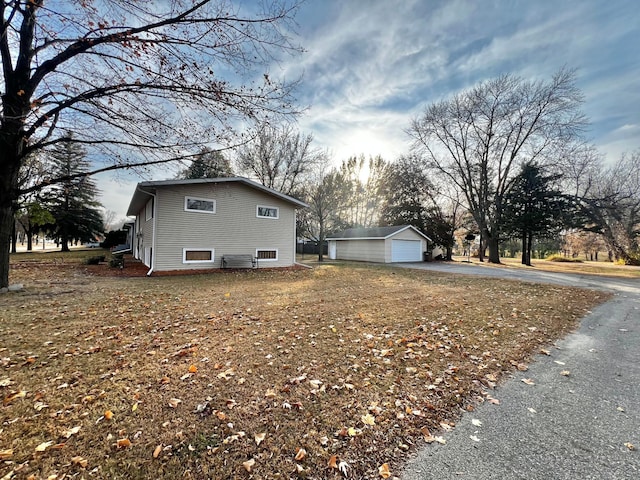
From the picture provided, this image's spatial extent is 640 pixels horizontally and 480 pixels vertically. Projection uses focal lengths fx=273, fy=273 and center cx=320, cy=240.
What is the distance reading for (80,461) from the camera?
6.21ft

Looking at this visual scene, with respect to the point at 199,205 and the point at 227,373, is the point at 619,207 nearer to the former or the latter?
the point at 199,205

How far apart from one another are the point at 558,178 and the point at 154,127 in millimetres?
27517

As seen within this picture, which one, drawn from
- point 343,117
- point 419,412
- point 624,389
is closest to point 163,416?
point 419,412

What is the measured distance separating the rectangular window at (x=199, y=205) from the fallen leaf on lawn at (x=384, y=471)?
12625mm

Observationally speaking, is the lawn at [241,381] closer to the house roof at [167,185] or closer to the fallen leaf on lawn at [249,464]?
the fallen leaf on lawn at [249,464]

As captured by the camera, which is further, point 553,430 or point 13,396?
point 13,396

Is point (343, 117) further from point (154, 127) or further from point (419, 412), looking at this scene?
point (419, 412)

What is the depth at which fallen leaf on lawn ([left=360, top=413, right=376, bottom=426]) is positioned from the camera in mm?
2436

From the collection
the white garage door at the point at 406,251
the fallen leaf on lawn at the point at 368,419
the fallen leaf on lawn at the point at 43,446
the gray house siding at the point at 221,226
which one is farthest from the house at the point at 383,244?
the fallen leaf on lawn at the point at 43,446

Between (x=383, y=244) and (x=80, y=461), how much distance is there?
2152 centimetres

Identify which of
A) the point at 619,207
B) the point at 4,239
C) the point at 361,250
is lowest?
the point at 361,250

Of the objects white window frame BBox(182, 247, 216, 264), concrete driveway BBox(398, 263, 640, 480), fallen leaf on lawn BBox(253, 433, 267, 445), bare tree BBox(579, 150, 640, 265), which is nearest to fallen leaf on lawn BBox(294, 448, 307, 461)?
fallen leaf on lawn BBox(253, 433, 267, 445)

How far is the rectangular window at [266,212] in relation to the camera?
571 inches

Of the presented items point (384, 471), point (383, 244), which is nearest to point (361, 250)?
point (383, 244)
